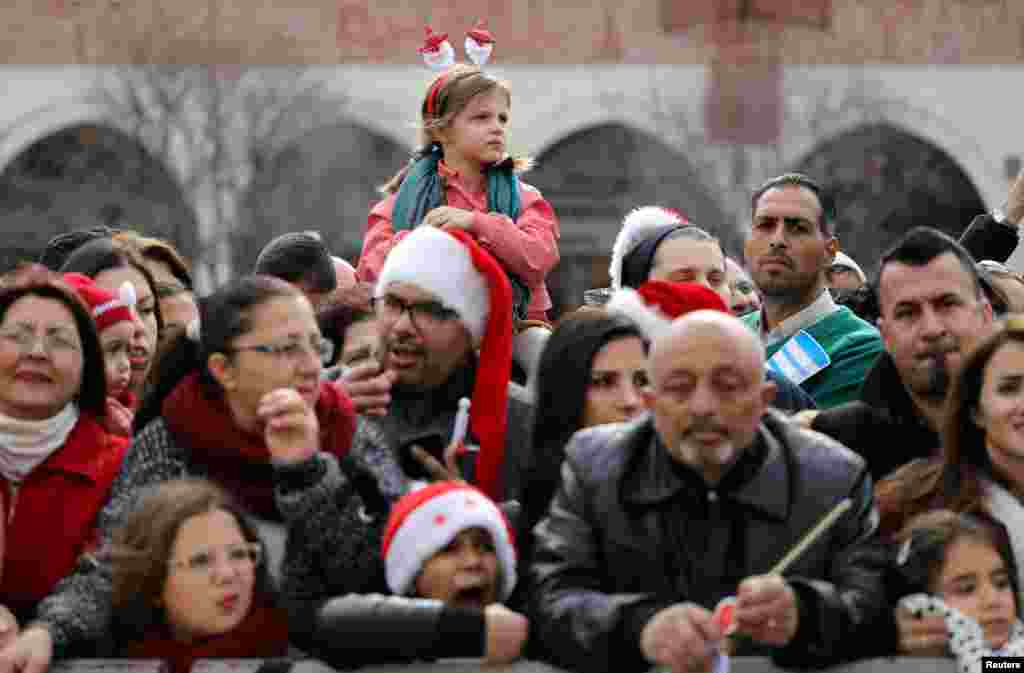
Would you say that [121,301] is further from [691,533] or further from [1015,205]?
[1015,205]

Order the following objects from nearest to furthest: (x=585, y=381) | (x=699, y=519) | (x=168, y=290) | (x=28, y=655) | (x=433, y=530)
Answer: (x=699, y=519)
(x=28, y=655)
(x=433, y=530)
(x=585, y=381)
(x=168, y=290)

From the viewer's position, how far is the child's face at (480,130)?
24.4 ft

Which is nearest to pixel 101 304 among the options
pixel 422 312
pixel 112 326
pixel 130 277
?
pixel 112 326

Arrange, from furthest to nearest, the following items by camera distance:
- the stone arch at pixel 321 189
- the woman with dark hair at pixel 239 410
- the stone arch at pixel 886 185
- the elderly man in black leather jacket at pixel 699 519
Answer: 1. the stone arch at pixel 321 189
2. the stone arch at pixel 886 185
3. the woman with dark hair at pixel 239 410
4. the elderly man in black leather jacket at pixel 699 519

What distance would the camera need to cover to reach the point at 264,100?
105 ft

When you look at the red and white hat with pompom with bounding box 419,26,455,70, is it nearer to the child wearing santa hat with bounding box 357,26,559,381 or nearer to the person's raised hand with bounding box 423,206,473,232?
the child wearing santa hat with bounding box 357,26,559,381

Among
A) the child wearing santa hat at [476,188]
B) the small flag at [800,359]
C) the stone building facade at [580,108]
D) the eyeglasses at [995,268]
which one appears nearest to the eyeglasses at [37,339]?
the child wearing santa hat at [476,188]

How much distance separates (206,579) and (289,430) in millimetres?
374

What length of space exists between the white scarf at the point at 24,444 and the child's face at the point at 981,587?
6.96 ft

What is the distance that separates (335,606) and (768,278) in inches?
115

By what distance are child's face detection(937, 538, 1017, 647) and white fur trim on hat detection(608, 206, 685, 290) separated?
228 centimetres

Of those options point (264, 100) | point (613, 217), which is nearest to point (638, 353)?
point (264, 100)

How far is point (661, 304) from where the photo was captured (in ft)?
19.2

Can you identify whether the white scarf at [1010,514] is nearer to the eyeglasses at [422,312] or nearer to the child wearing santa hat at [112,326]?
the eyeglasses at [422,312]
